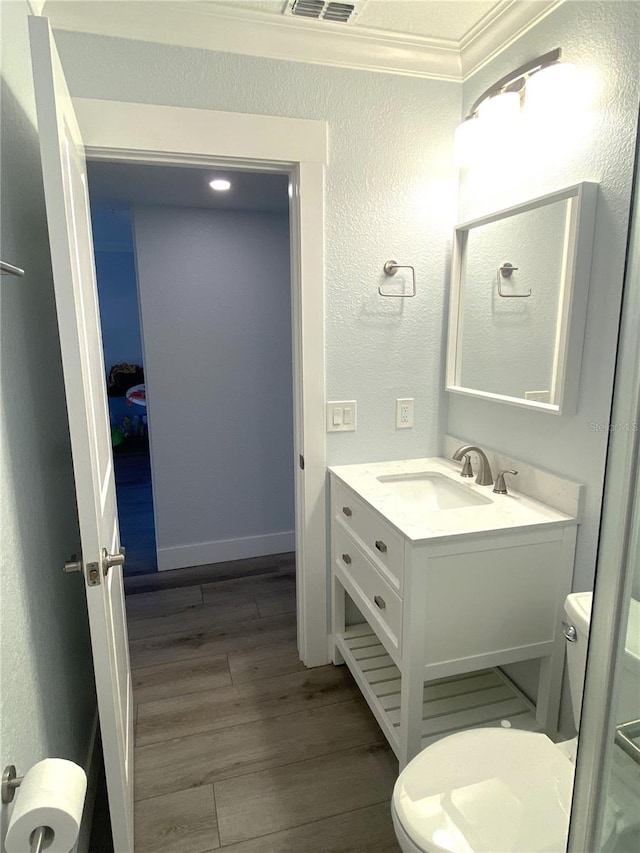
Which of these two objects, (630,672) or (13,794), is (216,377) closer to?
(13,794)

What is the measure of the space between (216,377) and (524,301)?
1.92 m

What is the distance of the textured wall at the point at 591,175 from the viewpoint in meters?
1.33

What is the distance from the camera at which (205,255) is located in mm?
2990

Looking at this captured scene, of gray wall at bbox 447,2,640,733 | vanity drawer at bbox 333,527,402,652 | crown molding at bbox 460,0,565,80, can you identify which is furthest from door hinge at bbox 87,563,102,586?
crown molding at bbox 460,0,565,80

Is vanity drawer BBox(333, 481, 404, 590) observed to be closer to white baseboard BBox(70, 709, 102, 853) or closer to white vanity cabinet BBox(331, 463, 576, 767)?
white vanity cabinet BBox(331, 463, 576, 767)

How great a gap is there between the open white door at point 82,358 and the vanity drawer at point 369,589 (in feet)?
2.58

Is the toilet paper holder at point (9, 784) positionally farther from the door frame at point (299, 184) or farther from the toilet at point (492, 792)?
the door frame at point (299, 184)

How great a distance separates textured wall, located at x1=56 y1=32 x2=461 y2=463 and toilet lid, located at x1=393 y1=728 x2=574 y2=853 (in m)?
1.16

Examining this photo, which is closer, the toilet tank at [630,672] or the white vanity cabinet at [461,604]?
the toilet tank at [630,672]

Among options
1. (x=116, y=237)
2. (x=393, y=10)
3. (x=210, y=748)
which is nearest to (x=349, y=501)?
(x=210, y=748)

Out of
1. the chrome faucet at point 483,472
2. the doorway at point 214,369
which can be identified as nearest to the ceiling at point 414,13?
the doorway at point 214,369

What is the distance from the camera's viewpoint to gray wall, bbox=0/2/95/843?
976 millimetres

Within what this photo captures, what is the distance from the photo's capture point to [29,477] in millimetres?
1155

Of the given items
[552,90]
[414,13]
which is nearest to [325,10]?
[414,13]
